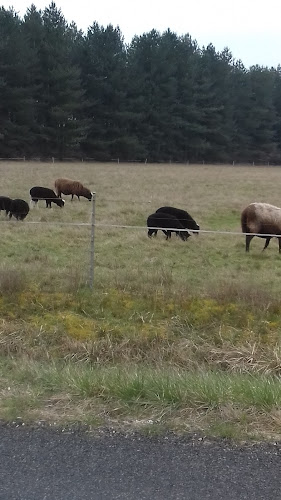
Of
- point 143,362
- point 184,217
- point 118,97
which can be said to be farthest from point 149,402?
point 118,97

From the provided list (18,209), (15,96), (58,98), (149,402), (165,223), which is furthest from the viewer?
(58,98)

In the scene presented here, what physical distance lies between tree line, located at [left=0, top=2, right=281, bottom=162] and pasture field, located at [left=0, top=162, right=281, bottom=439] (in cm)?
3360

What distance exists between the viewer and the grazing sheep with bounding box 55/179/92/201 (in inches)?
850

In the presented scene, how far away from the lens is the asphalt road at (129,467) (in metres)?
2.90

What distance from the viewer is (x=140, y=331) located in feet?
21.7

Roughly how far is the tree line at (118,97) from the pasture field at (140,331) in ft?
110

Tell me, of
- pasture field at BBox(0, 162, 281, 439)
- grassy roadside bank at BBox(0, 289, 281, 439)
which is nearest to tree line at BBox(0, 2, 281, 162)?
pasture field at BBox(0, 162, 281, 439)

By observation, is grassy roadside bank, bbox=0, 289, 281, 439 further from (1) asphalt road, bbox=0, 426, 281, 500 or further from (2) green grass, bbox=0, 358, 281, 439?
(1) asphalt road, bbox=0, 426, 281, 500

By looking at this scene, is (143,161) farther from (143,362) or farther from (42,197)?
(143,362)

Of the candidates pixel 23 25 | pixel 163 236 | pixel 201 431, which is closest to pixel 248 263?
pixel 163 236

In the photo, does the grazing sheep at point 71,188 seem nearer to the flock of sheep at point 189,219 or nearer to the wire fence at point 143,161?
the flock of sheep at point 189,219

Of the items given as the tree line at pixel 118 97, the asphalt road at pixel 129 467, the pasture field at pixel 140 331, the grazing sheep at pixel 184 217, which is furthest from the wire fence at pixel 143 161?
the asphalt road at pixel 129 467

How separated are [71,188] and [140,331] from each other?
51.5 ft

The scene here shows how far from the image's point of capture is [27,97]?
4556 centimetres
